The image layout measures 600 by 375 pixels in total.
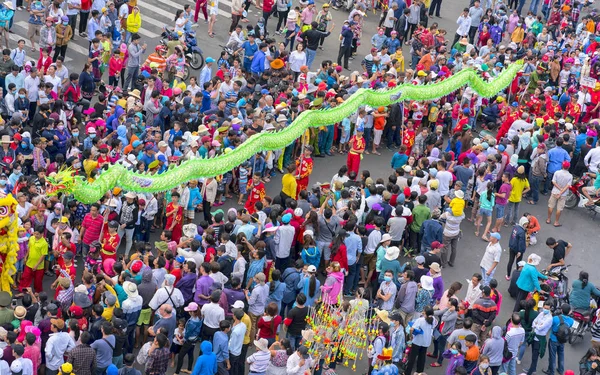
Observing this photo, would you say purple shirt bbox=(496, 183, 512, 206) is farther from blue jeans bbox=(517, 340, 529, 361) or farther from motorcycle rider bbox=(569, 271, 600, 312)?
blue jeans bbox=(517, 340, 529, 361)

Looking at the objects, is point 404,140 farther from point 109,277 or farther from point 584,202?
point 109,277

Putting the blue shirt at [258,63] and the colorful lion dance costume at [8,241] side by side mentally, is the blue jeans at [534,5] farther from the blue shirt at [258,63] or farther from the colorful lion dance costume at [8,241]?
the colorful lion dance costume at [8,241]

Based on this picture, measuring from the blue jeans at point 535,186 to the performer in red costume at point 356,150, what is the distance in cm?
416

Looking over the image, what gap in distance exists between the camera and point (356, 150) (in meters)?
23.5

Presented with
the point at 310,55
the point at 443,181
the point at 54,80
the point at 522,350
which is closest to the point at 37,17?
the point at 54,80

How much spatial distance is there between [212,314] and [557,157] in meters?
10.5

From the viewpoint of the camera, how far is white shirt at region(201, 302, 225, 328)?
17.4 meters

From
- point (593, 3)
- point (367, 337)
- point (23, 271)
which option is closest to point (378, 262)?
point (367, 337)

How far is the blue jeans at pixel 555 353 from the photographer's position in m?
19.0

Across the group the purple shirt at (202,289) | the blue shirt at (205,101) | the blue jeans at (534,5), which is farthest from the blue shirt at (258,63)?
the blue jeans at (534,5)

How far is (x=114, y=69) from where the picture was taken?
2575 cm

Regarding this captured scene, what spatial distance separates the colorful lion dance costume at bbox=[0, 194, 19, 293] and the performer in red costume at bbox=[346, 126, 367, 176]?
26.4 ft

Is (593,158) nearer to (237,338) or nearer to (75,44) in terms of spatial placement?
(237,338)

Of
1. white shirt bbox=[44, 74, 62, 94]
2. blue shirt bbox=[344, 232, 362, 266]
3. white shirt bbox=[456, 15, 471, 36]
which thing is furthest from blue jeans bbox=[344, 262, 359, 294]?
white shirt bbox=[456, 15, 471, 36]
